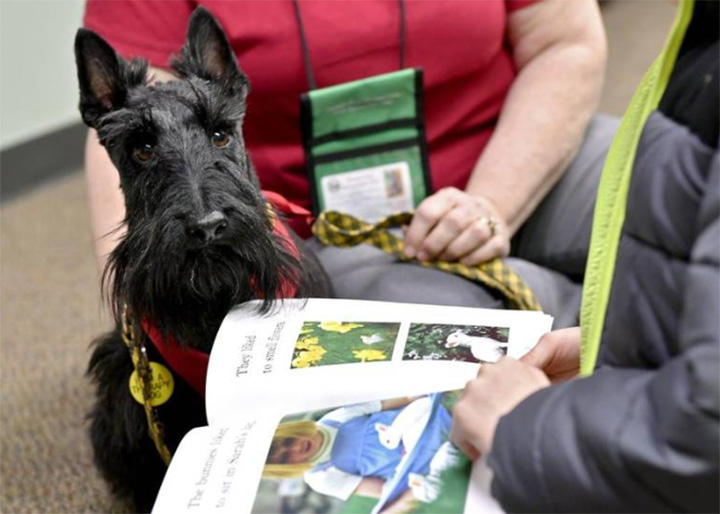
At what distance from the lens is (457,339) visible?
0.93 m

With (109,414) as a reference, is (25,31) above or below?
above

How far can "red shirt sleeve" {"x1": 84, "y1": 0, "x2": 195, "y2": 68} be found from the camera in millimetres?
1378

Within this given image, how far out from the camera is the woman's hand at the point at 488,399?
0.72m

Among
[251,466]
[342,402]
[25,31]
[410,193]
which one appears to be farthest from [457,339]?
[25,31]

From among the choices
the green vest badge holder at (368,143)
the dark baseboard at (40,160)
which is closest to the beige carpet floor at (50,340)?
the dark baseboard at (40,160)

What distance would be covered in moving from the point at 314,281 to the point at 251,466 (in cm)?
40

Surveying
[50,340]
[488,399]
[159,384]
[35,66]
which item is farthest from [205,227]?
[35,66]

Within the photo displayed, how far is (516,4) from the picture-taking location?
1.48m

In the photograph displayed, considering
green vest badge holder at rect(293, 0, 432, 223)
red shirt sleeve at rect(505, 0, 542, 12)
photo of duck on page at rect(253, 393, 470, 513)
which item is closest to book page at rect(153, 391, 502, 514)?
photo of duck on page at rect(253, 393, 470, 513)

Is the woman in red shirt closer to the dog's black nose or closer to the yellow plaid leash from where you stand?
the yellow plaid leash

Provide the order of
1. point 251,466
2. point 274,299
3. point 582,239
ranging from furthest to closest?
point 582,239
point 274,299
point 251,466

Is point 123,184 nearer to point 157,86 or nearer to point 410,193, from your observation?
point 157,86

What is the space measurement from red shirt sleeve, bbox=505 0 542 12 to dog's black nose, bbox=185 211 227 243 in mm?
705

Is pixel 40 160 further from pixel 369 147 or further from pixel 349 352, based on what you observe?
pixel 349 352
